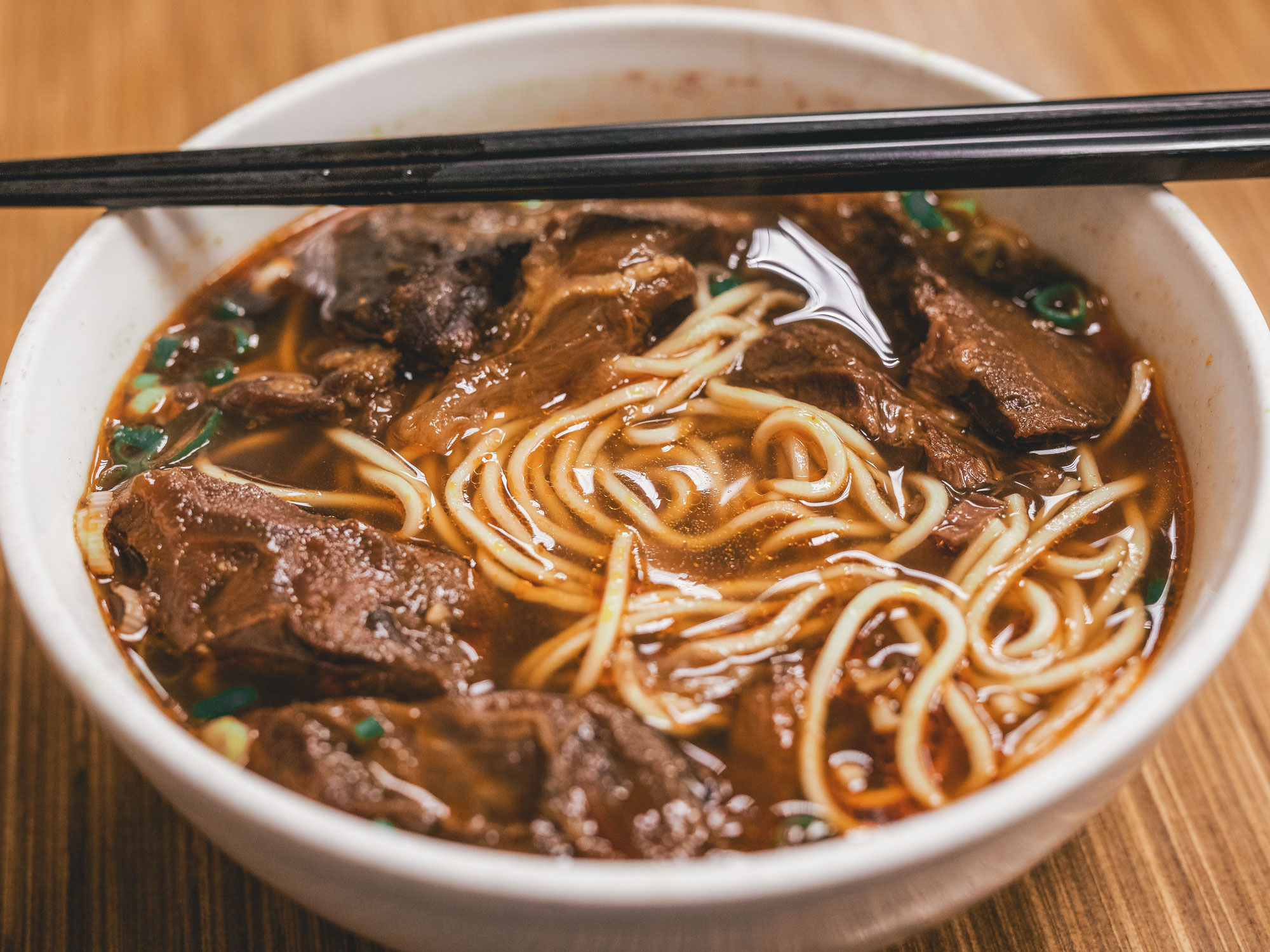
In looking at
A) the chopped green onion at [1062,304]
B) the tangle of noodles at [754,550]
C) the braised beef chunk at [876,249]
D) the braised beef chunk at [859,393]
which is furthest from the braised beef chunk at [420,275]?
the chopped green onion at [1062,304]

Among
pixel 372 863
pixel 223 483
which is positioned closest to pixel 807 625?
pixel 372 863

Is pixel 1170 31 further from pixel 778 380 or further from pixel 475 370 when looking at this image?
pixel 475 370

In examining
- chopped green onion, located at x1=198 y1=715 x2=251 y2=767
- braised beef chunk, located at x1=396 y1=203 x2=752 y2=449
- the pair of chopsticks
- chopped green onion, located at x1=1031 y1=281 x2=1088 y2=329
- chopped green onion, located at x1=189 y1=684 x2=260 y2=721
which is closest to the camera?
chopped green onion, located at x1=198 y1=715 x2=251 y2=767

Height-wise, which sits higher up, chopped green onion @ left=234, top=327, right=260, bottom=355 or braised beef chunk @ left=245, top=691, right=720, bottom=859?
chopped green onion @ left=234, top=327, right=260, bottom=355

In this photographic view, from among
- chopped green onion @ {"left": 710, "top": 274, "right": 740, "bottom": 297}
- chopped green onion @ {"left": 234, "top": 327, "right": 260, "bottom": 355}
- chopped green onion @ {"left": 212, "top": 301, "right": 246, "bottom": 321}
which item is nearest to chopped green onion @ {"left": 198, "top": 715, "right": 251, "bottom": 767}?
chopped green onion @ {"left": 234, "top": 327, "right": 260, "bottom": 355}

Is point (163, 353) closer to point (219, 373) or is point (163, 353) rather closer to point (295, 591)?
point (219, 373)

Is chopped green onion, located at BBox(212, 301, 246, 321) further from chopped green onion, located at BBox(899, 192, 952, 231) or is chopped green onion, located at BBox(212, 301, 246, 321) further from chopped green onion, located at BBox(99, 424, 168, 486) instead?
chopped green onion, located at BBox(899, 192, 952, 231)

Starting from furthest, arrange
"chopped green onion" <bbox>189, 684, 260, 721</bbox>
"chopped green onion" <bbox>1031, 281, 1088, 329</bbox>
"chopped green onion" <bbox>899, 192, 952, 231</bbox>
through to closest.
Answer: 1. "chopped green onion" <bbox>899, 192, 952, 231</bbox>
2. "chopped green onion" <bbox>1031, 281, 1088, 329</bbox>
3. "chopped green onion" <bbox>189, 684, 260, 721</bbox>
